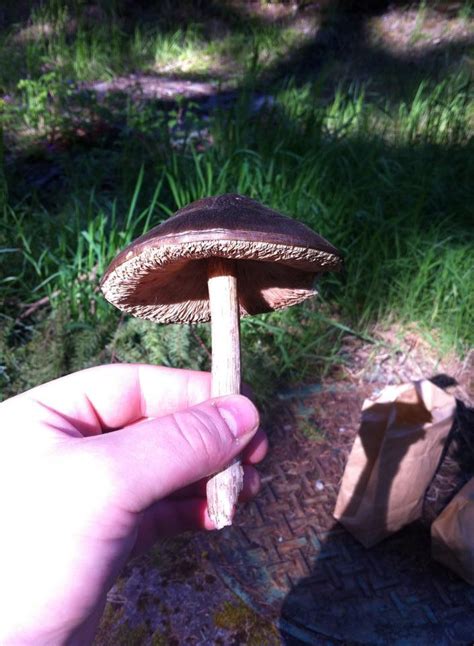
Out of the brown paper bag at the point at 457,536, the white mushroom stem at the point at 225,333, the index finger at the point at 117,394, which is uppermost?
the white mushroom stem at the point at 225,333

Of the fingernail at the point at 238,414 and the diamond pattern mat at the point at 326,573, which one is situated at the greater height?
the fingernail at the point at 238,414

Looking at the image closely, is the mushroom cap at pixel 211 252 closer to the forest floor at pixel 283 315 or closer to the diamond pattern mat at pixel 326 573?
the forest floor at pixel 283 315

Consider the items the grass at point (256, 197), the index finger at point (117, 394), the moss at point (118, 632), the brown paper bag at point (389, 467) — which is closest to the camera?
the index finger at point (117, 394)

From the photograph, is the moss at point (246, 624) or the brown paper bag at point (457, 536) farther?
the brown paper bag at point (457, 536)

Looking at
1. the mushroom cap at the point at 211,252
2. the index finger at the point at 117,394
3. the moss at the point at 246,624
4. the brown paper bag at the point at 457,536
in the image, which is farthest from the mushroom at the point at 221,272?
the brown paper bag at the point at 457,536

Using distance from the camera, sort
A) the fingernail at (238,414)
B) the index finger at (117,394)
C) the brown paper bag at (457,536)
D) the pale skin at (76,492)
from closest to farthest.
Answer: the pale skin at (76,492) → the fingernail at (238,414) → the index finger at (117,394) → the brown paper bag at (457,536)

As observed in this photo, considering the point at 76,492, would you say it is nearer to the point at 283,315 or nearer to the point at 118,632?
the point at 118,632
